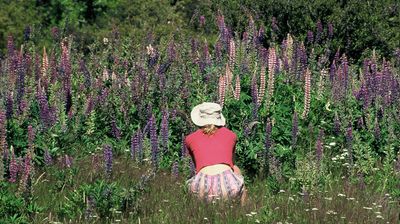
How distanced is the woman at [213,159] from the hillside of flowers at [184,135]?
0.18 metres

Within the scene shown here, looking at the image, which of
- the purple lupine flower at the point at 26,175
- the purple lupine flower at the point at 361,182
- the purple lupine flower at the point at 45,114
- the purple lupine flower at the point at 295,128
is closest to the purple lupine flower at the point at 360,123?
the purple lupine flower at the point at 295,128

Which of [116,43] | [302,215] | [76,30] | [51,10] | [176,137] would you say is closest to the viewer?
[302,215]

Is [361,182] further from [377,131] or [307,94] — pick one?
[307,94]

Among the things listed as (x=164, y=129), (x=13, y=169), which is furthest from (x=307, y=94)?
(x=13, y=169)

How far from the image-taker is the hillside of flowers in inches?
284

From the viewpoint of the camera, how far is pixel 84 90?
1020cm

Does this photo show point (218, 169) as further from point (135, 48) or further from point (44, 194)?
point (135, 48)

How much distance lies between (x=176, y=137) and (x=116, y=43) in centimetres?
296

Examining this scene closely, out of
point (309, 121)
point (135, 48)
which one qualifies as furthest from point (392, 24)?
point (309, 121)

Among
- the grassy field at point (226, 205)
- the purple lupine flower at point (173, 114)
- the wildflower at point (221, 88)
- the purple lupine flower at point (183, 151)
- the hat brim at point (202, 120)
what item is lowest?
the grassy field at point (226, 205)

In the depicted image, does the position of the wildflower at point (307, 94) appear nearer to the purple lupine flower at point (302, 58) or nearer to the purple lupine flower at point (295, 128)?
the purple lupine flower at point (295, 128)

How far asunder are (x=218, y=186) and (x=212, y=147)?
1.26 ft

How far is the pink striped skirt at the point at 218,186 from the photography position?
7.52 metres

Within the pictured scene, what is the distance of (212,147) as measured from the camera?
25.6 ft
